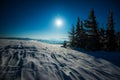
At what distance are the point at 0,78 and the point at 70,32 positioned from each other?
28929mm

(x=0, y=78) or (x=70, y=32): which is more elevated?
(x=70, y=32)

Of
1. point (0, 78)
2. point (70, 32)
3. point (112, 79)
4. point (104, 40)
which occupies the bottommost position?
point (112, 79)

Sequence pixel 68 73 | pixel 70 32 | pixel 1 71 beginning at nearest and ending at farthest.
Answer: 1. pixel 1 71
2. pixel 68 73
3. pixel 70 32

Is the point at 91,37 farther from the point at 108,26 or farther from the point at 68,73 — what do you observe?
the point at 68,73

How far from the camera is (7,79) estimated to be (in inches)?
192

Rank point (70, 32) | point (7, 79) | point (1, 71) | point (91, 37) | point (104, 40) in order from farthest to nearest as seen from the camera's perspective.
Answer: point (70, 32), point (104, 40), point (91, 37), point (1, 71), point (7, 79)

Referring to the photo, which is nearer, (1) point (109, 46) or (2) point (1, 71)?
(2) point (1, 71)

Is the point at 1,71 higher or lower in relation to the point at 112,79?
higher

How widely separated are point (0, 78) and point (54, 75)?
2.92 metres

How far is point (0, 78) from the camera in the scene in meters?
4.92

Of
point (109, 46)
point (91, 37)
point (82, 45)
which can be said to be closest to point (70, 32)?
point (82, 45)

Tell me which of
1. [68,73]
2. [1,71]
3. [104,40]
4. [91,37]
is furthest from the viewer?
[104,40]

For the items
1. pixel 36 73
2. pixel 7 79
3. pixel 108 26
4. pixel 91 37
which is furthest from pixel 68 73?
pixel 108 26

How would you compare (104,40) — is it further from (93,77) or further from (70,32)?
(93,77)
